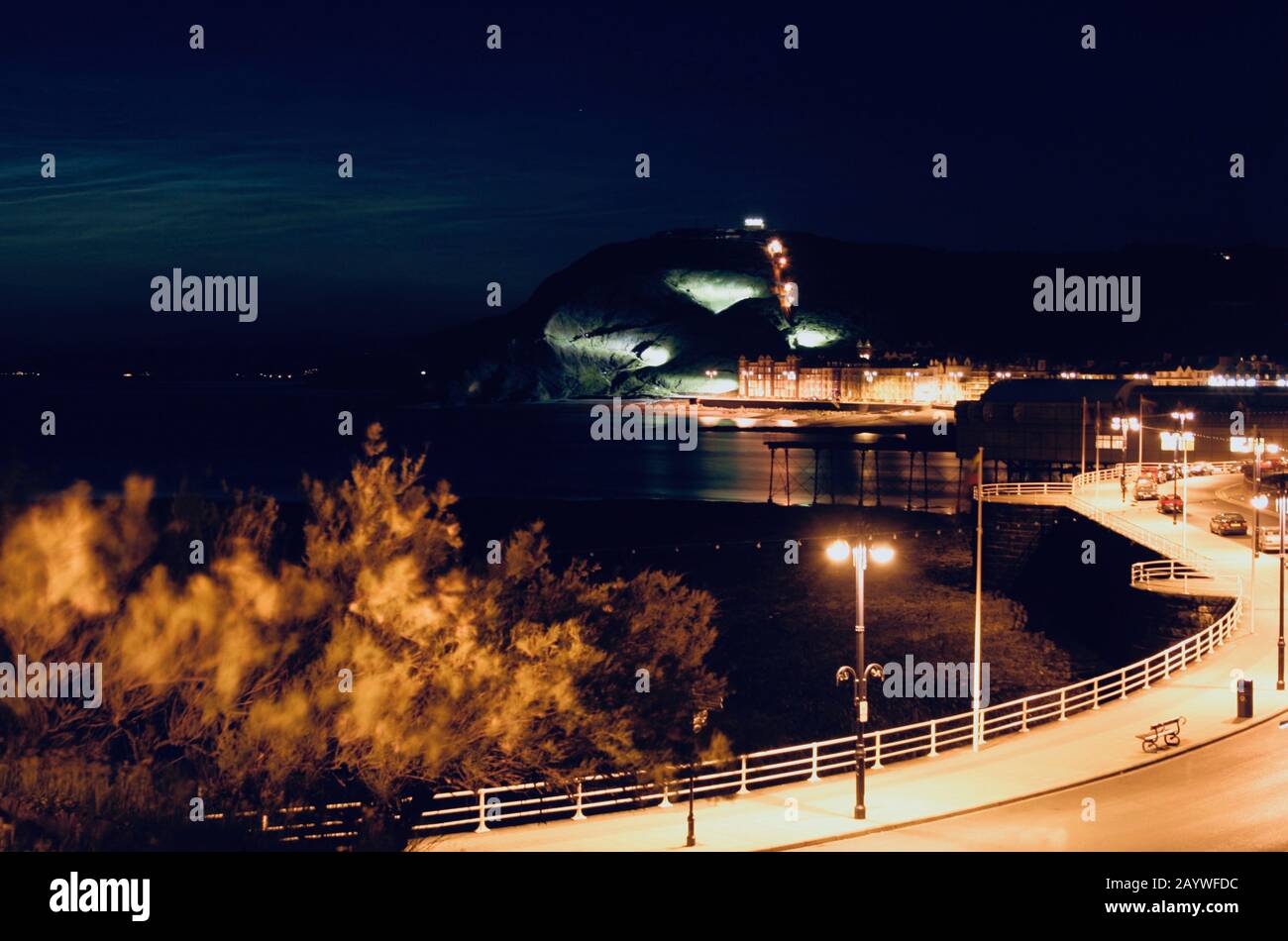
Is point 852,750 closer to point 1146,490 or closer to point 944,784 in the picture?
point 944,784

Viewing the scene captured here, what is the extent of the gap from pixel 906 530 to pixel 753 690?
3163 centimetres

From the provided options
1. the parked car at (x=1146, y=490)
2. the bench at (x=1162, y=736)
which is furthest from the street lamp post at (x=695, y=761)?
the parked car at (x=1146, y=490)

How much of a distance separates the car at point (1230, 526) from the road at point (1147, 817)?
110 ft

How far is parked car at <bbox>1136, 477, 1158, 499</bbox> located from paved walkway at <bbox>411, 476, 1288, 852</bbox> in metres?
33.4

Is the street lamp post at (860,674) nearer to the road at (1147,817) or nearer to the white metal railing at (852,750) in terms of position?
the road at (1147,817)

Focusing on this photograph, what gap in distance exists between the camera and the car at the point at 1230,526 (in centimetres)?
5438

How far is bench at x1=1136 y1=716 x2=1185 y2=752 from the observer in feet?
80.2

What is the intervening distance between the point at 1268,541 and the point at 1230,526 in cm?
340

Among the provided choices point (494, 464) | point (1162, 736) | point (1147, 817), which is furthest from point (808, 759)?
point (494, 464)

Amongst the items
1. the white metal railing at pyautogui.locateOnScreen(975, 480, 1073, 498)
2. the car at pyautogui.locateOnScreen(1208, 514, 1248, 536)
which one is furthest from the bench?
the white metal railing at pyautogui.locateOnScreen(975, 480, 1073, 498)

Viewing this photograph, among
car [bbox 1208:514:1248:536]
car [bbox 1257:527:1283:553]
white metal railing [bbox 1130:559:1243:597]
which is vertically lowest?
white metal railing [bbox 1130:559:1243:597]

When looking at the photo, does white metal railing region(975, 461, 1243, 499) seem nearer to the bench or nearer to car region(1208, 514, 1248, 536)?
car region(1208, 514, 1248, 536)

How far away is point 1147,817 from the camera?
1994cm
